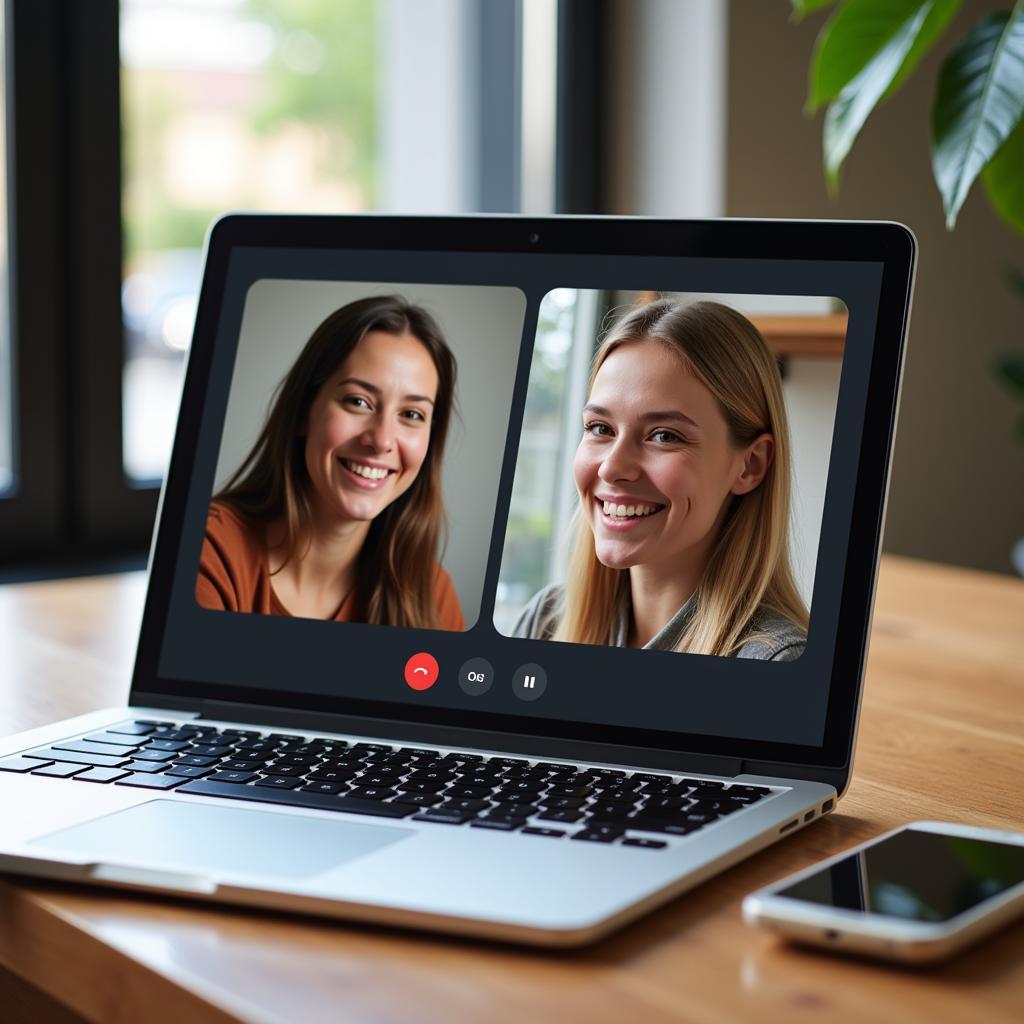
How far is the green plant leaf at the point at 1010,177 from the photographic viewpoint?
0.94 metres

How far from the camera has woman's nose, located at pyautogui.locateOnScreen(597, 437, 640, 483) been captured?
2.22ft

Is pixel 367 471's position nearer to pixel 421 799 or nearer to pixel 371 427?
pixel 371 427

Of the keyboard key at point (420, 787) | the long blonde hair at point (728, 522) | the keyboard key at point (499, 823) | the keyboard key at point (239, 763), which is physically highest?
the long blonde hair at point (728, 522)

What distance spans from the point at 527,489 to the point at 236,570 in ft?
0.59

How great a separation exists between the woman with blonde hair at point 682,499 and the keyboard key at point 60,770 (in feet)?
0.77

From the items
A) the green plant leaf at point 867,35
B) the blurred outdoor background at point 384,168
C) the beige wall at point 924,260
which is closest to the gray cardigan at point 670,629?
the green plant leaf at point 867,35

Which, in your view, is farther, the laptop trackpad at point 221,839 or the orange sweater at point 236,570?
the orange sweater at point 236,570

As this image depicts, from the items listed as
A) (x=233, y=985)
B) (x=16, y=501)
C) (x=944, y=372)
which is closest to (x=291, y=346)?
(x=233, y=985)

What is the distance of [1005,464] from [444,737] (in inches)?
65.8

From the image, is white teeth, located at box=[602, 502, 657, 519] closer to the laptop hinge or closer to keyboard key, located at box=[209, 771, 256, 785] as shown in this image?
the laptop hinge

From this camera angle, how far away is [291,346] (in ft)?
2.51

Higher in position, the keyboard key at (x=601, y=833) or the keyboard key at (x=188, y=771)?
the keyboard key at (x=601, y=833)

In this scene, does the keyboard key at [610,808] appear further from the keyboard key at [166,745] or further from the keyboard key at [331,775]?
the keyboard key at [166,745]

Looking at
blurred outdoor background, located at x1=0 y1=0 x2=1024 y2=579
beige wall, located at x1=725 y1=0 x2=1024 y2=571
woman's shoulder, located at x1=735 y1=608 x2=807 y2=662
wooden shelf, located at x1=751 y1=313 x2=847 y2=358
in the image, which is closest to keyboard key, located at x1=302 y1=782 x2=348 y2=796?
woman's shoulder, located at x1=735 y1=608 x2=807 y2=662
